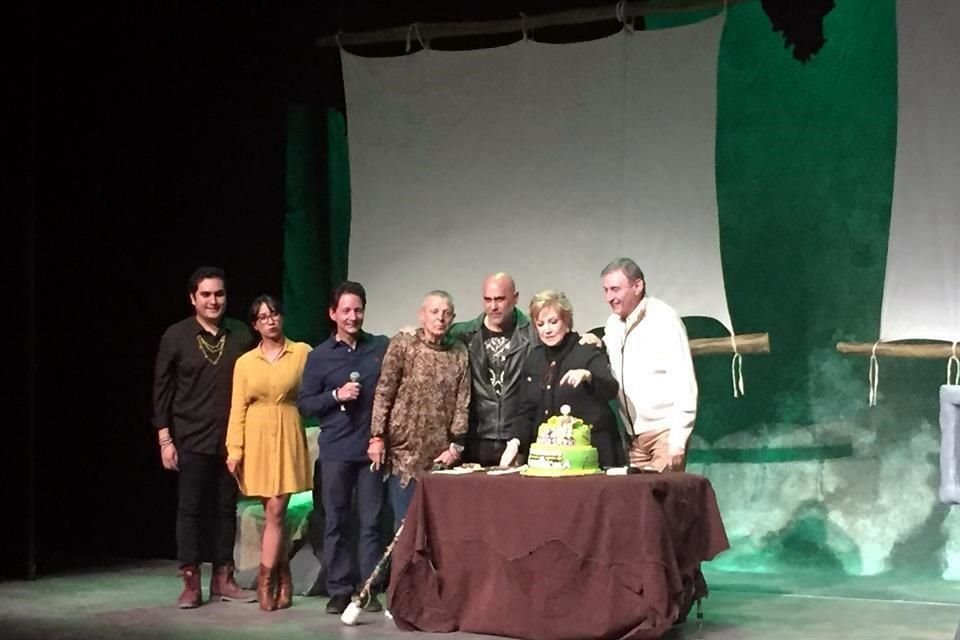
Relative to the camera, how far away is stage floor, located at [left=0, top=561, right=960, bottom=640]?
543cm

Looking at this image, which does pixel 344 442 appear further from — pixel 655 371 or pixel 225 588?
pixel 655 371

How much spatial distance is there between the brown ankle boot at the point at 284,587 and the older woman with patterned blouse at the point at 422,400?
686 millimetres

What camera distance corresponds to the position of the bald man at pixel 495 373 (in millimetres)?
5758

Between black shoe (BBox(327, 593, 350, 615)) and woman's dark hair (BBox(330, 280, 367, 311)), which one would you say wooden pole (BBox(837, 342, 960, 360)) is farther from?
black shoe (BBox(327, 593, 350, 615))

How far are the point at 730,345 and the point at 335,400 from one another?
1.94 metres

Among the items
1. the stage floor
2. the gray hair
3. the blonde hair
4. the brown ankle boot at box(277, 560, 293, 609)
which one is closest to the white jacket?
the gray hair

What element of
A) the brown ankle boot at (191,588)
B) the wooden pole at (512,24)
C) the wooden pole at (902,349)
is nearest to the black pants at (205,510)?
the brown ankle boot at (191,588)

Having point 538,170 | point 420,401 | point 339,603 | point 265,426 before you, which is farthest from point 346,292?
point 538,170

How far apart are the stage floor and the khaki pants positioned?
638mm

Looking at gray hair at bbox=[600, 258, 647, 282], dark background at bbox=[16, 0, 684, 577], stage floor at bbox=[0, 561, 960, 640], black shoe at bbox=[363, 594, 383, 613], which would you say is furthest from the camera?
dark background at bbox=[16, 0, 684, 577]

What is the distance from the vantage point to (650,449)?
5648 mm

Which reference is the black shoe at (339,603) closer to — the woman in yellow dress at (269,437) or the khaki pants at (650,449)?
the woman in yellow dress at (269,437)

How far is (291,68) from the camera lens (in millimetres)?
7754

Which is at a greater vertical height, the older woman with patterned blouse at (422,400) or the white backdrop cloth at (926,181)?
the white backdrop cloth at (926,181)
